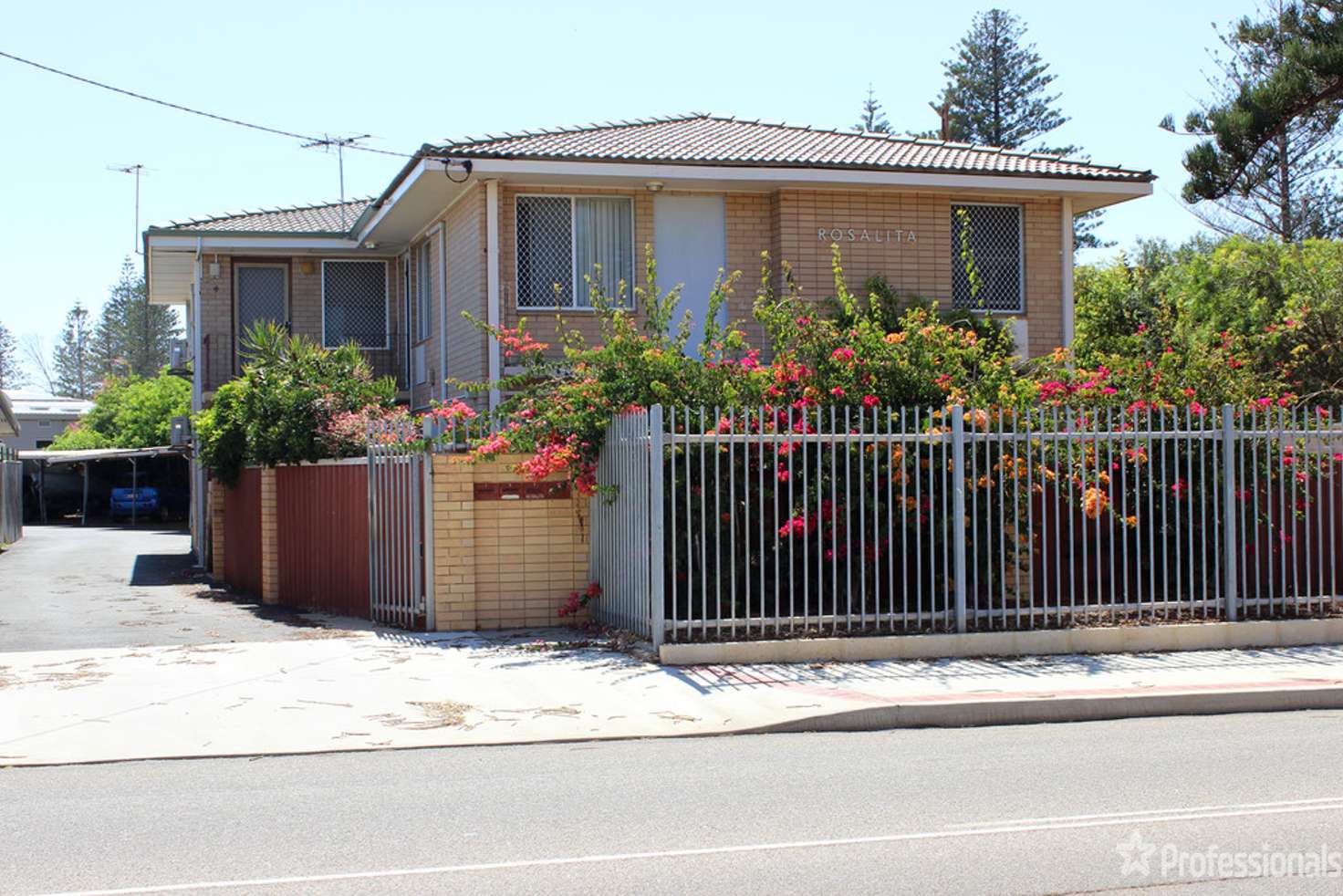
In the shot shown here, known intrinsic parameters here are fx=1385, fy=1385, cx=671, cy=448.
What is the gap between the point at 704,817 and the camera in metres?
7.02

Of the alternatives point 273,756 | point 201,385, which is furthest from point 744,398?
point 201,385

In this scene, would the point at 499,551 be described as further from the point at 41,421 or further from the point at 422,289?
the point at 41,421

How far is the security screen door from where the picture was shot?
81.1ft

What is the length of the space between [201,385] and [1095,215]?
3575 centimetres

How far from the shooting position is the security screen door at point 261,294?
24.7m

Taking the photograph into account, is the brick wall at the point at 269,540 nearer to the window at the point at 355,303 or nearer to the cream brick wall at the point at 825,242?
the cream brick wall at the point at 825,242

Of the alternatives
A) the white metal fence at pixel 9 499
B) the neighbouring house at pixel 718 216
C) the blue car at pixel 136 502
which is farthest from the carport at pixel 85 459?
the neighbouring house at pixel 718 216

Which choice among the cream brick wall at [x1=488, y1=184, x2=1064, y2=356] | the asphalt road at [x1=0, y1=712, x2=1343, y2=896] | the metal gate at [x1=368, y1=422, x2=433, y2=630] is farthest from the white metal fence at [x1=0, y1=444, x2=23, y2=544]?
the asphalt road at [x1=0, y1=712, x2=1343, y2=896]

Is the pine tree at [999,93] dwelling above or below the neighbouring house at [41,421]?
above

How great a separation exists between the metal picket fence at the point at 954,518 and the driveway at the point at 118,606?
14.9 feet

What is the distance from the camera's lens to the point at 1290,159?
4028cm

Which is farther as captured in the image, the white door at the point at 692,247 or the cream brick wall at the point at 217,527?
the cream brick wall at the point at 217,527

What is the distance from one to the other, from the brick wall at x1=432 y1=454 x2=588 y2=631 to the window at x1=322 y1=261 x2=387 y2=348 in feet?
36.5

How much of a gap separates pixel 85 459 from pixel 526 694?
122 ft
